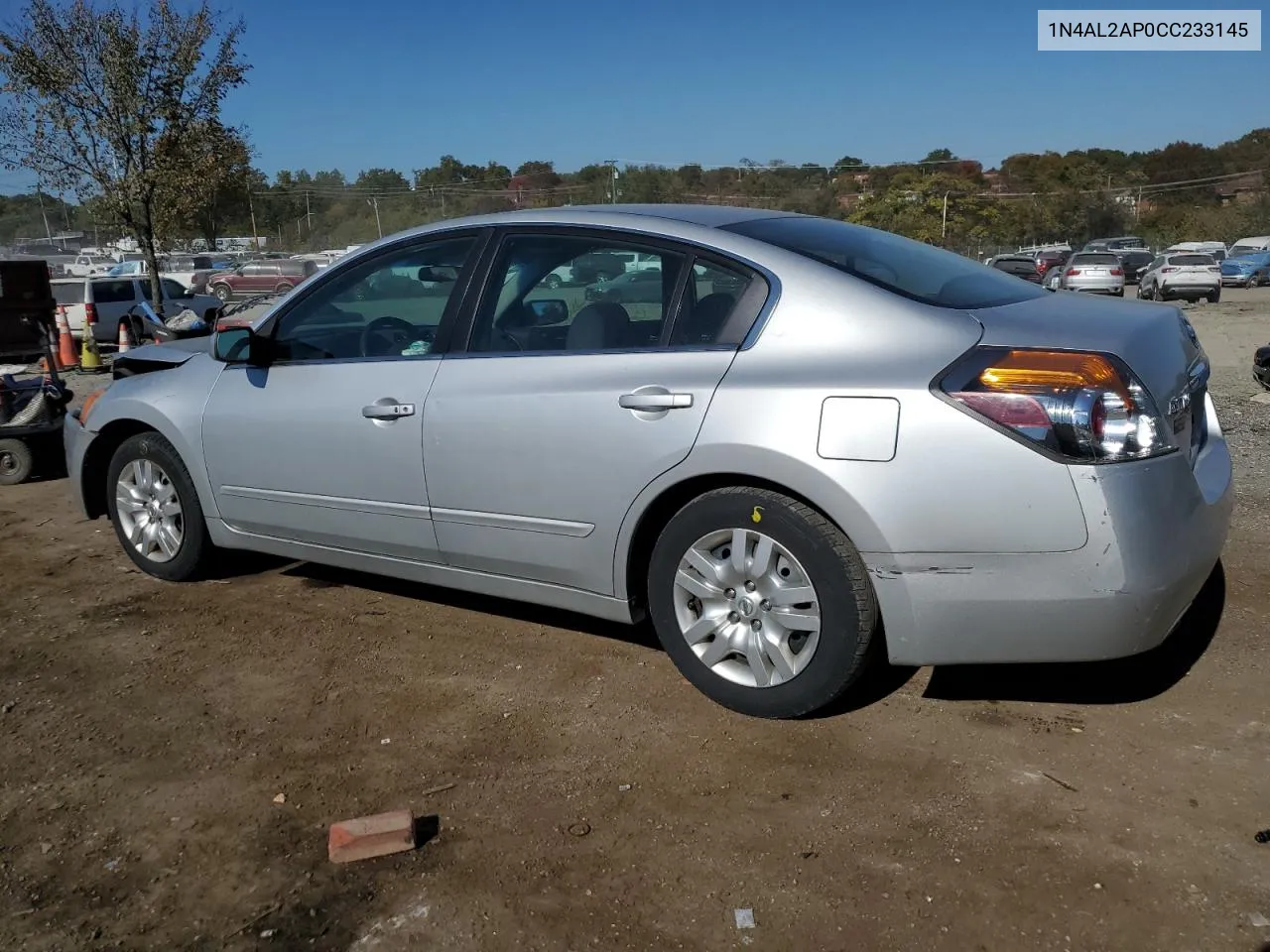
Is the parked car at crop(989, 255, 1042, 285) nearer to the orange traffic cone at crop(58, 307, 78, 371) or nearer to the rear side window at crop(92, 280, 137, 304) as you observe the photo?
the rear side window at crop(92, 280, 137, 304)

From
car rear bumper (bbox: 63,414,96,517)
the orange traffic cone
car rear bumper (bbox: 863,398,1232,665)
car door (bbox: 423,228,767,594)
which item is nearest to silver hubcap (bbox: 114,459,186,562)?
car rear bumper (bbox: 63,414,96,517)

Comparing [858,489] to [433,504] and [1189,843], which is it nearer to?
[1189,843]

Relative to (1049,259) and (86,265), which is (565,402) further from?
(86,265)

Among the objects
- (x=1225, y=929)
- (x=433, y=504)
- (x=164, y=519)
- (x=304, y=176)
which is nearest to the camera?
(x=1225, y=929)

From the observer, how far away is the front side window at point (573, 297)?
3615 mm

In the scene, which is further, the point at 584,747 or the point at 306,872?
the point at 584,747

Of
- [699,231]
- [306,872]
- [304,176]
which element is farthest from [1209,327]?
[304,176]

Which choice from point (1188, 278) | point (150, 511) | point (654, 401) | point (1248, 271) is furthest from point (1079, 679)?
point (1248, 271)

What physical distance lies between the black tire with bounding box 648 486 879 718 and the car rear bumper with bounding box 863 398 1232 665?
3.4 inches

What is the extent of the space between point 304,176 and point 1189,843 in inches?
3268

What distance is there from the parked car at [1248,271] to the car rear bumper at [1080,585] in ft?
125

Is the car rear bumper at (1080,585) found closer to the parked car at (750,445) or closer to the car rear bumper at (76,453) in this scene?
the parked car at (750,445)

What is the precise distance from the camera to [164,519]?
4.97 meters

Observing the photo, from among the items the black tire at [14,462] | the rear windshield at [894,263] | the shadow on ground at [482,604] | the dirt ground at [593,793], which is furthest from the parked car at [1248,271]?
the shadow on ground at [482,604]
